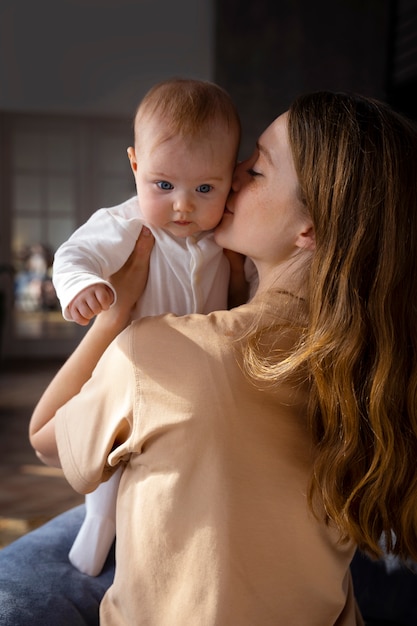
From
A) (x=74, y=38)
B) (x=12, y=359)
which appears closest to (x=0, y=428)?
(x=12, y=359)

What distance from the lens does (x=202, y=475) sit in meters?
0.98

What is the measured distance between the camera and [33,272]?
7.85 m

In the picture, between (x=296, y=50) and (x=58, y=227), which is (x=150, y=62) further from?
(x=58, y=227)

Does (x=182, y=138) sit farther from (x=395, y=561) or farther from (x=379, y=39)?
(x=379, y=39)

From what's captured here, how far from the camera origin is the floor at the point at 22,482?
342 centimetres

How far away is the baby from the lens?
1229mm

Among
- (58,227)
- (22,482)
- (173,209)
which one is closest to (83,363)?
(173,209)

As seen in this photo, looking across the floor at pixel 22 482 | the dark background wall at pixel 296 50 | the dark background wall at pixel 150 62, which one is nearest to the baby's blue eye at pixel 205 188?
the floor at pixel 22 482

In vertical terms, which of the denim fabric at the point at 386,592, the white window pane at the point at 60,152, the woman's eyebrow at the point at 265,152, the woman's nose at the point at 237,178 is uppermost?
the woman's eyebrow at the point at 265,152

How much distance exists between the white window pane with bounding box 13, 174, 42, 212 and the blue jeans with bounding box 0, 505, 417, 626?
6548mm

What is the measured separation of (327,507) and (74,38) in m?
6.33

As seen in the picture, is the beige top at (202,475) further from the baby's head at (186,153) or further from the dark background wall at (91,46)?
the dark background wall at (91,46)

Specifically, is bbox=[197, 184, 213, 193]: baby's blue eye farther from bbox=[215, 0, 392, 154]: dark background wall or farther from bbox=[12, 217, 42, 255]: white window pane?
bbox=[12, 217, 42, 255]: white window pane

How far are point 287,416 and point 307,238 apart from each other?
0.28 metres
